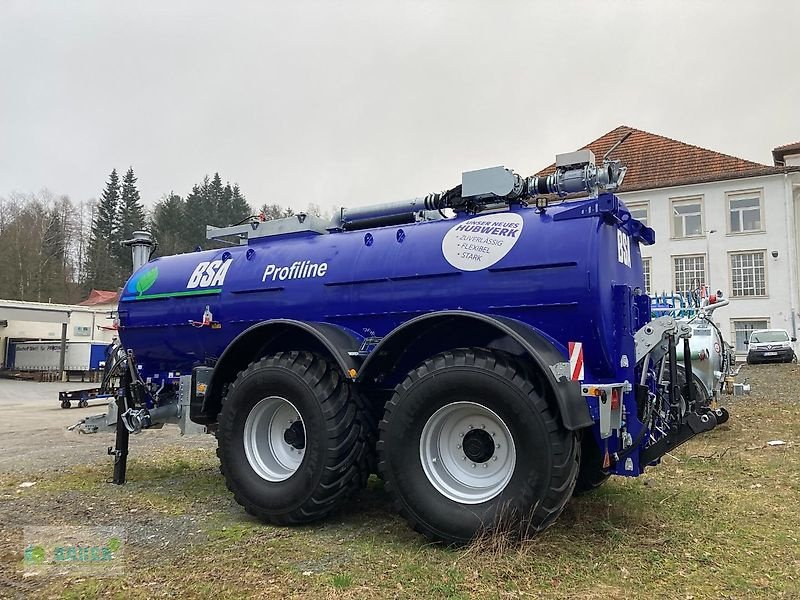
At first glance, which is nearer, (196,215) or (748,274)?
(748,274)

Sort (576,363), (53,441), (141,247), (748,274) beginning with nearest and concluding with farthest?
(576,363)
(141,247)
(53,441)
(748,274)

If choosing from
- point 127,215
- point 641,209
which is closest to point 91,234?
point 127,215

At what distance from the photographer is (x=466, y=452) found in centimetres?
473

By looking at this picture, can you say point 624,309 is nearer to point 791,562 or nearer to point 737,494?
point 791,562

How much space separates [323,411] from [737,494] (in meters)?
4.06

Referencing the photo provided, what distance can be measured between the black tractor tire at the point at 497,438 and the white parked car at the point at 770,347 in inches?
972

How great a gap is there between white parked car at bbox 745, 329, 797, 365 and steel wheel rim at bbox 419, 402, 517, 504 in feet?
80.9

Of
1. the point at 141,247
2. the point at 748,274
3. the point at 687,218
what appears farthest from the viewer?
the point at 687,218

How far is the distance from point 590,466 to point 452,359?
1.86 m

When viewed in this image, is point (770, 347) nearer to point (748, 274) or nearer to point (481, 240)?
point (748, 274)

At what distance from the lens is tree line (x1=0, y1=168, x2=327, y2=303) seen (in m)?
49.7

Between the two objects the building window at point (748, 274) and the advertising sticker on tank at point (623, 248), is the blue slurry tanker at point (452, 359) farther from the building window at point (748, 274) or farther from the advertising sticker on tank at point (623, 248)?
the building window at point (748, 274)

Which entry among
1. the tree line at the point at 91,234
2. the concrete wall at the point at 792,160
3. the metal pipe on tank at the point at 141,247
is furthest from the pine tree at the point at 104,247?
the metal pipe on tank at the point at 141,247
